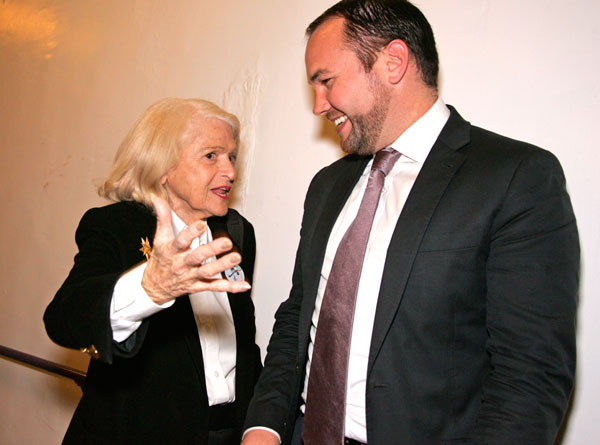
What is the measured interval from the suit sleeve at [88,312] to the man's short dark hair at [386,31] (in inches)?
35.6

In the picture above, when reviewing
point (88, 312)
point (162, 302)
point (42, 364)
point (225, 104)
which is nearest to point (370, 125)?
point (162, 302)

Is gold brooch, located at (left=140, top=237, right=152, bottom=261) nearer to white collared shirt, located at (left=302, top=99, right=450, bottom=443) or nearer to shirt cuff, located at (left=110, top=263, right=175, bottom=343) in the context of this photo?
shirt cuff, located at (left=110, top=263, right=175, bottom=343)

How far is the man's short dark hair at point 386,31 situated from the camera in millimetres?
1405

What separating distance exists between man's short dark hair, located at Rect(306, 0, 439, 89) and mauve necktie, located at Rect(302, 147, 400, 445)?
0.93 feet

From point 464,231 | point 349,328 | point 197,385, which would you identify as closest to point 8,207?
point 197,385

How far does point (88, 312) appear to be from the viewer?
123 centimetres

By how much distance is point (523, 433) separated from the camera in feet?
3.39

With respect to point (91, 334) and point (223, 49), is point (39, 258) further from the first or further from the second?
point (91, 334)

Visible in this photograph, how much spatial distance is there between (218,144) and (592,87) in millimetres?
1227

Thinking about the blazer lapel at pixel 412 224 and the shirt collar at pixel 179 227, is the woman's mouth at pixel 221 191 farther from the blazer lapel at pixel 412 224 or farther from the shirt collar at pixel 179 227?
the blazer lapel at pixel 412 224

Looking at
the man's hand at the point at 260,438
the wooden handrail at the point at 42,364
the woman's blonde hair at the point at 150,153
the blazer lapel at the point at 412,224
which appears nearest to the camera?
the blazer lapel at the point at 412,224

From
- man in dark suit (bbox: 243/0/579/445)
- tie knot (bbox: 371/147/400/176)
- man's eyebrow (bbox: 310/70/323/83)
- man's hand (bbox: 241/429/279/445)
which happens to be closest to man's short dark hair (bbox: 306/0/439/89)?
man in dark suit (bbox: 243/0/579/445)

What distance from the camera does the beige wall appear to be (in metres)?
1.52

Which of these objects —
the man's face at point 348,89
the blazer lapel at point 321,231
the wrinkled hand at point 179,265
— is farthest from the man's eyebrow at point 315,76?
the wrinkled hand at point 179,265
